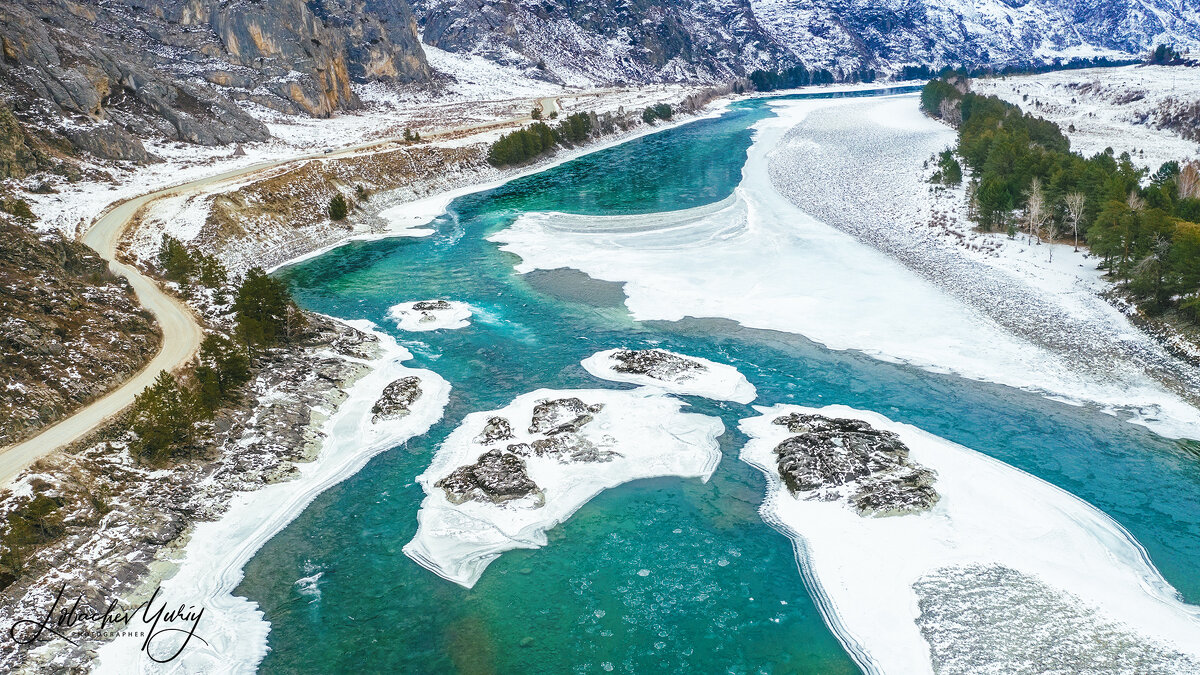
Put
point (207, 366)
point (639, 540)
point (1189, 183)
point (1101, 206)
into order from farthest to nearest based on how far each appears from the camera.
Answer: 1. point (1189, 183)
2. point (1101, 206)
3. point (207, 366)
4. point (639, 540)

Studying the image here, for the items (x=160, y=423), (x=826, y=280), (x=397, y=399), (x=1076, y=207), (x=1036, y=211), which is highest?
(x=160, y=423)

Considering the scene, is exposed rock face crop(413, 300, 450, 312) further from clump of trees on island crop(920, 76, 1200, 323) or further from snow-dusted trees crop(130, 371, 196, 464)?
clump of trees on island crop(920, 76, 1200, 323)

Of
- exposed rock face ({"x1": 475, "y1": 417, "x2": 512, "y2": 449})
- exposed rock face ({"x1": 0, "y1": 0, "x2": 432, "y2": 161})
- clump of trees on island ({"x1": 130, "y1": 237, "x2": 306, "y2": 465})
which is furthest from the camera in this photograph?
exposed rock face ({"x1": 0, "y1": 0, "x2": 432, "y2": 161})

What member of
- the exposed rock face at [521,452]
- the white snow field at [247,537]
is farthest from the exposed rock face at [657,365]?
the white snow field at [247,537]

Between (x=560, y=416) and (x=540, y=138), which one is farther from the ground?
(x=540, y=138)

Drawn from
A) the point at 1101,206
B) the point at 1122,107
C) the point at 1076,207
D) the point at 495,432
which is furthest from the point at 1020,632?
the point at 1122,107

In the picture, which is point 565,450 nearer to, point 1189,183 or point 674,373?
point 674,373

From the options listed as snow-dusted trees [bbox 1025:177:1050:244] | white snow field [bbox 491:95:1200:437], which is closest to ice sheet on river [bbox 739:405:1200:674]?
white snow field [bbox 491:95:1200:437]

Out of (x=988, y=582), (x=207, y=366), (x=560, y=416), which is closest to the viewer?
(x=988, y=582)
